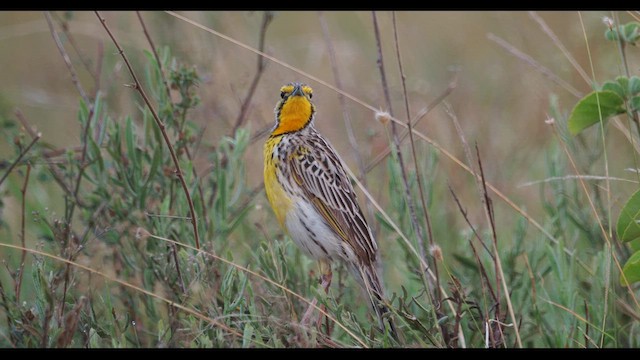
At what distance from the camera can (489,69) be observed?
800 centimetres

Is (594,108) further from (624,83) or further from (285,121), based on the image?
(285,121)

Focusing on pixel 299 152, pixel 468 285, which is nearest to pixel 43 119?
pixel 299 152

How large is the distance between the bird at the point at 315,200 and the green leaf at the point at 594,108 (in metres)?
1.06

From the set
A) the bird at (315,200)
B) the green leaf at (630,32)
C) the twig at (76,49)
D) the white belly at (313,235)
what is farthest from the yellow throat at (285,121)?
the green leaf at (630,32)

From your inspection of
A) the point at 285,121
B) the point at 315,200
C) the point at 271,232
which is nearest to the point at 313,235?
the point at 315,200

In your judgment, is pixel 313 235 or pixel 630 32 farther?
pixel 313 235

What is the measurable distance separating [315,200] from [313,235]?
0.20 meters

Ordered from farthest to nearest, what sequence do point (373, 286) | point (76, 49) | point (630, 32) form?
point (76, 49) < point (373, 286) < point (630, 32)

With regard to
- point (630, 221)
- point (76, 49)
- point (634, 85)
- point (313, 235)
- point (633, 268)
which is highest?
point (76, 49)

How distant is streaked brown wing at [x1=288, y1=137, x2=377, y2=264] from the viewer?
13.5ft

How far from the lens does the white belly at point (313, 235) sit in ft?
13.2

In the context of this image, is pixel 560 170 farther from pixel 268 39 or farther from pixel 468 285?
pixel 268 39

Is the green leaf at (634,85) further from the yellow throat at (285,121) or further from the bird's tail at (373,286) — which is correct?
the yellow throat at (285,121)

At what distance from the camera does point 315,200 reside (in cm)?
418
